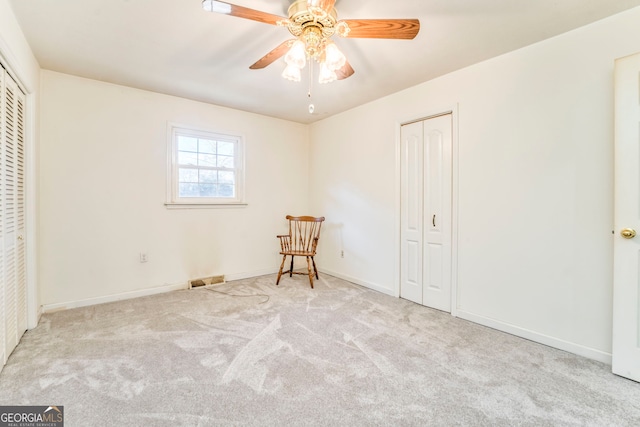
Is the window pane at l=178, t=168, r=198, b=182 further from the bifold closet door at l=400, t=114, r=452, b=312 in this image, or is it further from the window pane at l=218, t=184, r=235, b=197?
the bifold closet door at l=400, t=114, r=452, b=312

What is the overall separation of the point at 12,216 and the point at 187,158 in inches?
70.8

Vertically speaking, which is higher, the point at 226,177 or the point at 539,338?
the point at 226,177

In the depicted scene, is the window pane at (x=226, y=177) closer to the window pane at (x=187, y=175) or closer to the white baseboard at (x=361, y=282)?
the window pane at (x=187, y=175)

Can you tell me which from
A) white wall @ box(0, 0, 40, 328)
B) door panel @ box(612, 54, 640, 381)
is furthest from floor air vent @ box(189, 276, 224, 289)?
door panel @ box(612, 54, 640, 381)

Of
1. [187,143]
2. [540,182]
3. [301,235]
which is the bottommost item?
[301,235]

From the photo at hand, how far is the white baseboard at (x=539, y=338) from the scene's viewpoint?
1.99 metres

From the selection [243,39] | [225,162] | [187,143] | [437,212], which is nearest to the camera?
[243,39]

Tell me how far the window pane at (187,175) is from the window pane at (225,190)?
34 cm

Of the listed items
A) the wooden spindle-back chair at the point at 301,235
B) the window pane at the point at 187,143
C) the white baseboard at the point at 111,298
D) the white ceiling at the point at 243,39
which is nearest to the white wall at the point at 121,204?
the white baseboard at the point at 111,298

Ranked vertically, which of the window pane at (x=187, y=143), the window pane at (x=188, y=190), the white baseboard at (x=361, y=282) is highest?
the window pane at (x=187, y=143)

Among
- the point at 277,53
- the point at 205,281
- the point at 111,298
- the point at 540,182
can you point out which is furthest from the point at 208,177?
the point at 540,182

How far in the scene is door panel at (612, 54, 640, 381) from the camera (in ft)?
5.76

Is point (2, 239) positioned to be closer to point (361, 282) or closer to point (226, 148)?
point (226, 148)

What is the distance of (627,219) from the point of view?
179 cm
